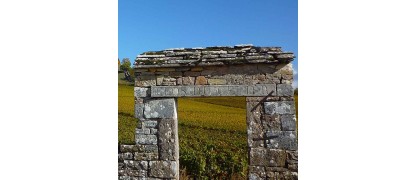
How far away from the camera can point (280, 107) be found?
3814 mm

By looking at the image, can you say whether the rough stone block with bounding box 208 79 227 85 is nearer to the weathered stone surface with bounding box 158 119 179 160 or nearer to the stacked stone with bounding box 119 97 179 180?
the stacked stone with bounding box 119 97 179 180

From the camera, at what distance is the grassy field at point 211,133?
15.5 feet

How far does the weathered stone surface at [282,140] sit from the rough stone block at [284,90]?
0.44 meters

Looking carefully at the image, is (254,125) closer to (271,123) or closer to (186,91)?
(271,123)

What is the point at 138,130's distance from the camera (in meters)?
4.18

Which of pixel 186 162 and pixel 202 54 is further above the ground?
pixel 202 54

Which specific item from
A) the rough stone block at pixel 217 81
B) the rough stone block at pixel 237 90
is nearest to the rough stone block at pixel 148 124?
the rough stone block at pixel 217 81

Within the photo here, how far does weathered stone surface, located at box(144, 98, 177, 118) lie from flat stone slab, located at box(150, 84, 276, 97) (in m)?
0.08

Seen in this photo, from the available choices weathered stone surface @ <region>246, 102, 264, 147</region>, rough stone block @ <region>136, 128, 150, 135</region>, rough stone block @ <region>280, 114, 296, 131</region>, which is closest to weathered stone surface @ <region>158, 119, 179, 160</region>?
rough stone block @ <region>136, 128, 150, 135</region>

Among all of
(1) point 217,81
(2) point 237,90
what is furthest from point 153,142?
(2) point 237,90
